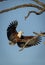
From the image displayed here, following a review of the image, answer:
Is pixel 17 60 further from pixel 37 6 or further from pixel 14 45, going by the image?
pixel 37 6

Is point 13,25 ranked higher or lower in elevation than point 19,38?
higher

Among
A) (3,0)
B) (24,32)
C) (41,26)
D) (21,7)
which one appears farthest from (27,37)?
(3,0)

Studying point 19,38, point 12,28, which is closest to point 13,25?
point 12,28

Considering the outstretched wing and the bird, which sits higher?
the outstretched wing

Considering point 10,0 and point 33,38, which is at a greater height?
point 10,0

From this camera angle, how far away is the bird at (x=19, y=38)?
6.76ft

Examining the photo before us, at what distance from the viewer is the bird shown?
2.06 metres

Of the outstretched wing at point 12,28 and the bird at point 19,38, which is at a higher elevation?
the outstretched wing at point 12,28

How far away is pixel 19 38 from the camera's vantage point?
208cm

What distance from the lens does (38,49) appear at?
6.70ft

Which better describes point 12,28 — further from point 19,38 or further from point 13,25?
point 19,38

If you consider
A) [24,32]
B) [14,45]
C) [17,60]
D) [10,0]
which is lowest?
[17,60]

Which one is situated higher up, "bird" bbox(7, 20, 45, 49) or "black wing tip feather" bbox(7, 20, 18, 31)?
"black wing tip feather" bbox(7, 20, 18, 31)

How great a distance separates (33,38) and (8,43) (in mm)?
298
